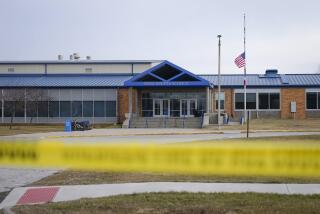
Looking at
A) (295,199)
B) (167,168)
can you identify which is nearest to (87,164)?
(167,168)

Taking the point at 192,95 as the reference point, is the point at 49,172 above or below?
below

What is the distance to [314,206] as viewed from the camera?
25.4 feet

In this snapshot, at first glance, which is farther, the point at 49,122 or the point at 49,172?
the point at 49,122

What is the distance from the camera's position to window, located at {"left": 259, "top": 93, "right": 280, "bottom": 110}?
50156 millimetres

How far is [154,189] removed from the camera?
9883mm

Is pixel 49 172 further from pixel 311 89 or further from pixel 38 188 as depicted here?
pixel 311 89

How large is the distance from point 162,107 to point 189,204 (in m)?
42.2

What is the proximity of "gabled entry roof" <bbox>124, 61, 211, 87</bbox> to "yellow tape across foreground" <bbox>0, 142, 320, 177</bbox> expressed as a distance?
34.2m

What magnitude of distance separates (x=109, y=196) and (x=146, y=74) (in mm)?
36600

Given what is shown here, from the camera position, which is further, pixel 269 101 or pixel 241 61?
pixel 269 101

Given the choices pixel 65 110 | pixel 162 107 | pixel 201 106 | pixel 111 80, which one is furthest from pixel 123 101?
pixel 201 106

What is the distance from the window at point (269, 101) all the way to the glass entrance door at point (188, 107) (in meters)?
6.74

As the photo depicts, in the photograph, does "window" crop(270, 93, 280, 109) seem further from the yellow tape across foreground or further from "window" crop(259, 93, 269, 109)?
the yellow tape across foreground

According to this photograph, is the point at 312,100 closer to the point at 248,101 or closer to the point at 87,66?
the point at 248,101
